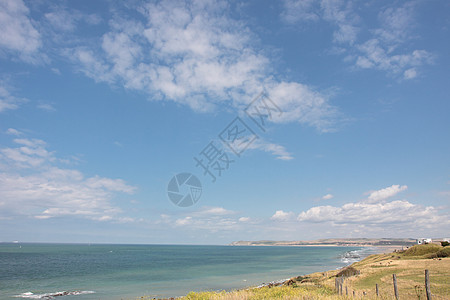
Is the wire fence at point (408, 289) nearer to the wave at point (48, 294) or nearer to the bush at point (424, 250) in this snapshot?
the bush at point (424, 250)

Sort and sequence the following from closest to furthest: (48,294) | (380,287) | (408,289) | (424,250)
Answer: (408,289) < (380,287) < (48,294) < (424,250)

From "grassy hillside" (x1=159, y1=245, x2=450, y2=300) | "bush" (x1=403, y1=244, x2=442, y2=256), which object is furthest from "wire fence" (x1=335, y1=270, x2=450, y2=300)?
"bush" (x1=403, y1=244, x2=442, y2=256)

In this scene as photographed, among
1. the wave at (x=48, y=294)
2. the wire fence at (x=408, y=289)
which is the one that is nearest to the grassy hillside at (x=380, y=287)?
the wire fence at (x=408, y=289)

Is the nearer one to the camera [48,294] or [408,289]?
[408,289]

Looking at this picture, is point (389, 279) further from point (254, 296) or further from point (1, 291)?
point (1, 291)

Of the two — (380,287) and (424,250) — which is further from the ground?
(424,250)

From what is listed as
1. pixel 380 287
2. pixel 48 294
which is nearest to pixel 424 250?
pixel 380 287

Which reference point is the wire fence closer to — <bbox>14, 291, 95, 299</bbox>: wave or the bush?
the bush

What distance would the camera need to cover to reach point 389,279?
2738cm

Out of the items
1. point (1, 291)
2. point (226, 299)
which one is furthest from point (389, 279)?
point (1, 291)

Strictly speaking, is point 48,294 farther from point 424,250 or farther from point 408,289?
point 424,250

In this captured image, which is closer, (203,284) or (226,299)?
(226,299)

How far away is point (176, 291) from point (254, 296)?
79.3 ft

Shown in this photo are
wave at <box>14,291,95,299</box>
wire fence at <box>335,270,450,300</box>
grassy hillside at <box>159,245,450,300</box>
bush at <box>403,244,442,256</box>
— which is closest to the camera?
grassy hillside at <box>159,245,450,300</box>
